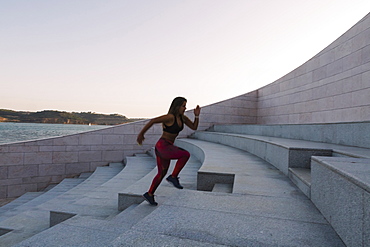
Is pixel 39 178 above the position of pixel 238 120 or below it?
below

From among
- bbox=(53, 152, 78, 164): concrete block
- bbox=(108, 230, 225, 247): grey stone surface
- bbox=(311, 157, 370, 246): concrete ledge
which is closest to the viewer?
bbox=(311, 157, 370, 246): concrete ledge

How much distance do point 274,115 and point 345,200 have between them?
475 inches

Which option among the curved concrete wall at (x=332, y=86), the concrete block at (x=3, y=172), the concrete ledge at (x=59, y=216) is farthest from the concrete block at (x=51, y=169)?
the curved concrete wall at (x=332, y=86)

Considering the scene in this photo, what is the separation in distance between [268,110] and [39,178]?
12216mm

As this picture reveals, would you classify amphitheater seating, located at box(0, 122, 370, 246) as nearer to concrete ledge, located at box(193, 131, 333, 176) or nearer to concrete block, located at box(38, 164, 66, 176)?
concrete ledge, located at box(193, 131, 333, 176)

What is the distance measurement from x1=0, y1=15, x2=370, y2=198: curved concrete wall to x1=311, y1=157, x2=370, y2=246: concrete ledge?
652 centimetres

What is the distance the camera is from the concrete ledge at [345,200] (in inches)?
61.3

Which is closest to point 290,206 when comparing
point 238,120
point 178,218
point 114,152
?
point 178,218

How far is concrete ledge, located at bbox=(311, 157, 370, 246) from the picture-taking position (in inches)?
61.3

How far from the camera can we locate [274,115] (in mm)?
13273

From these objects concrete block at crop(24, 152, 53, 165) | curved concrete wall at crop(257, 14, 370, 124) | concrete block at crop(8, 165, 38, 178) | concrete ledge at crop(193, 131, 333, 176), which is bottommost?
→ concrete block at crop(8, 165, 38, 178)

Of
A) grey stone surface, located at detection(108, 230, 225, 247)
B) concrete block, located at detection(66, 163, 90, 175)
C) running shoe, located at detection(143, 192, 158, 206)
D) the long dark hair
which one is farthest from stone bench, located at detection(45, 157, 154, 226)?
concrete block, located at detection(66, 163, 90, 175)

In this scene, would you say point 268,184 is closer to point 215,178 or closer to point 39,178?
point 215,178

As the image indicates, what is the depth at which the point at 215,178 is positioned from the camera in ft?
13.4
